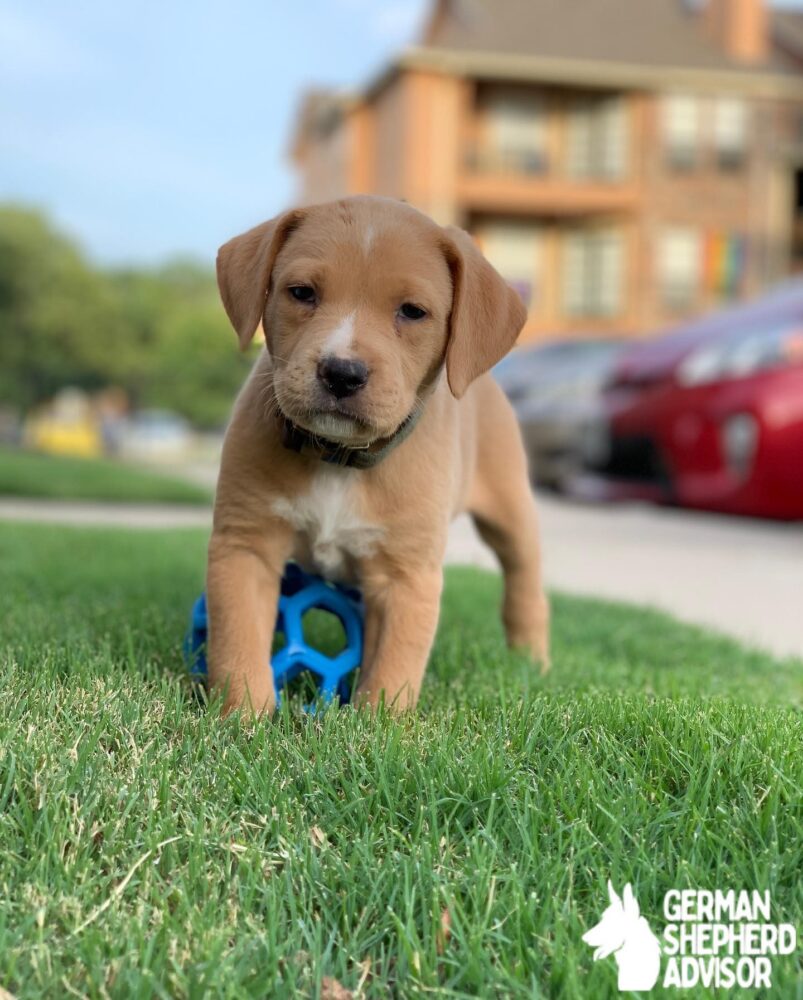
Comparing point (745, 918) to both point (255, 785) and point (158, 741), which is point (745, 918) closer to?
point (255, 785)

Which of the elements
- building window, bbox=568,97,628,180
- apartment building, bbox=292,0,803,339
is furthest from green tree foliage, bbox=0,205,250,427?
building window, bbox=568,97,628,180

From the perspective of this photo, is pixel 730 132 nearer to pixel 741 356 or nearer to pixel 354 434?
pixel 741 356

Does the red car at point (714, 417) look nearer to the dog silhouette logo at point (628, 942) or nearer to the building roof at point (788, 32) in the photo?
the dog silhouette logo at point (628, 942)

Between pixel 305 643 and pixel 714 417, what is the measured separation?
5.47m

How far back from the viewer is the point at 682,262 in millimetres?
28594

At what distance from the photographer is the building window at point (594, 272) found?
28.5 meters

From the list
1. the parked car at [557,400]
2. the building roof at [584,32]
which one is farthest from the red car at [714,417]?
the building roof at [584,32]

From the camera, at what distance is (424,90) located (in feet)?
85.8

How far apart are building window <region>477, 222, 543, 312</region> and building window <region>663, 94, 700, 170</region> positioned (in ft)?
12.8

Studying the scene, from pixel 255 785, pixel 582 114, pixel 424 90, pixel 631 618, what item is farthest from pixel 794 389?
pixel 582 114

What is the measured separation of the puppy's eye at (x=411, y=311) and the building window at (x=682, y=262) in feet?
89.0

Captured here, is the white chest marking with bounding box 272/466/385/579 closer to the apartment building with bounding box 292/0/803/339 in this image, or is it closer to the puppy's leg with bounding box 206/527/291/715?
the puppy's leg with bounding box 206/527/291/715

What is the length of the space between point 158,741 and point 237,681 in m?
0.40

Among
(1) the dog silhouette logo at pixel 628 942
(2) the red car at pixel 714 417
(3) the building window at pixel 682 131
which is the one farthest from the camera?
(3) the building window at pixel 682 131
